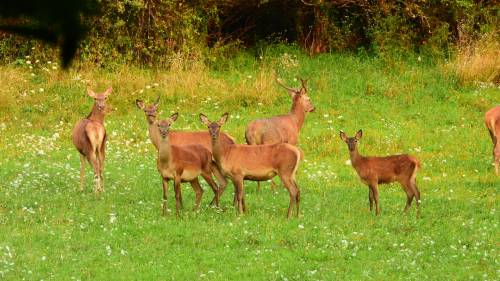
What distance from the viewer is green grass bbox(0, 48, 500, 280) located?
802 centimetres

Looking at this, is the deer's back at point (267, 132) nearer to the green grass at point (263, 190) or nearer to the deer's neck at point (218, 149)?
the green grass at point (263, 190)

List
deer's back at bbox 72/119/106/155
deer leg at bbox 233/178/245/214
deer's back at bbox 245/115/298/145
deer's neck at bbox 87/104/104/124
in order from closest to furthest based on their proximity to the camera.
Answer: deer leg at bbox 233/178/245/214 → deer's back at bbox 72/119/106/155 → deer's back at bbox 245/115/298/145 → deer's neck at bbox 87/104/104/124

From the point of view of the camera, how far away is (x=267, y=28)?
22.8 metres

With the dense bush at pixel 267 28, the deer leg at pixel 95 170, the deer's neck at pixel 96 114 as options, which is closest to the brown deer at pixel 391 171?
the deer leg at pixel 95 170

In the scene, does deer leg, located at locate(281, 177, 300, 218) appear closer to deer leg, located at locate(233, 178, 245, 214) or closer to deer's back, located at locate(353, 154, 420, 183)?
deer leg, located at locate(233, 178, 245, 214)

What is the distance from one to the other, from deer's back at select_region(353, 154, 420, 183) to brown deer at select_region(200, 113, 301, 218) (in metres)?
0.84

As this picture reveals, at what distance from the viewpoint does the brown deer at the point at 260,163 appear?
386 inches

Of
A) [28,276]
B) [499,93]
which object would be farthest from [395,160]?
[499,93]

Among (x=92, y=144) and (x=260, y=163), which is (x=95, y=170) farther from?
(x=260, y=163)

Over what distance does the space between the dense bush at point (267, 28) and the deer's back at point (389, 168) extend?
1046cm

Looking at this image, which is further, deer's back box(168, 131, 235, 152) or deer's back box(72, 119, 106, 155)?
deer's back box(72, 119, 106, 155)

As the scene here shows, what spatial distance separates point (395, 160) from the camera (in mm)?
10102

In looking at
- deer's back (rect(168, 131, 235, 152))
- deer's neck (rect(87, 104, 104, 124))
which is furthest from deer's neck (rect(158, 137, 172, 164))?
deer's neck (rect(87, 104, 104, 124))

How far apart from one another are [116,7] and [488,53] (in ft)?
26.6
